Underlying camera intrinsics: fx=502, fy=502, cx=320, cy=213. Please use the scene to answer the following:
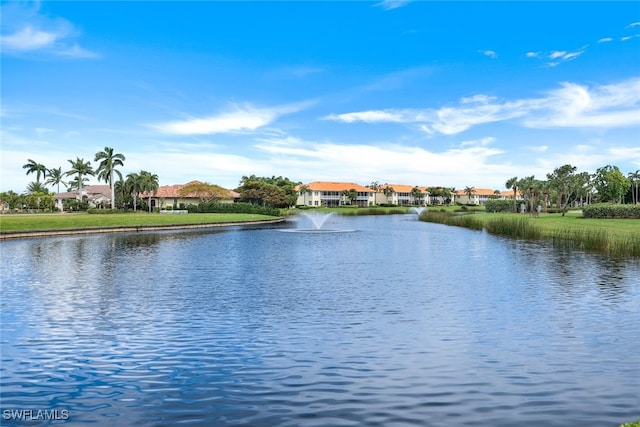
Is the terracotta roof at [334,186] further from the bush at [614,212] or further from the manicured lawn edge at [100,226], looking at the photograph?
the bush at [614,212]

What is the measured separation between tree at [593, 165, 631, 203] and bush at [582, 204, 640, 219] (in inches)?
3139

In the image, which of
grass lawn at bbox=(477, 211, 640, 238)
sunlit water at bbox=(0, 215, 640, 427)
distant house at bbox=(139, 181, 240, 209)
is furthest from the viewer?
distant house at bbox=(139, 181, 240, 209)

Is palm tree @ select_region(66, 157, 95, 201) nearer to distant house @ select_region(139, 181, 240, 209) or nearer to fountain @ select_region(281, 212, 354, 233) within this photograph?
distant house @ select_region(139, 181, 240, 209)

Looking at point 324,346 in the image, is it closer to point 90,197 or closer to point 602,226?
point 602,226

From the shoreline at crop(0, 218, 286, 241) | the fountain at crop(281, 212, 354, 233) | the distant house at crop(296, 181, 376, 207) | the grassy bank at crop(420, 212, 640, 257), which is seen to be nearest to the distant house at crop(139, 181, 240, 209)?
the fountain at crop(281, 212, 354, 233)

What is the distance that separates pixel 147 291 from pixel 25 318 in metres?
5.02

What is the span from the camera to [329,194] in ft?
586

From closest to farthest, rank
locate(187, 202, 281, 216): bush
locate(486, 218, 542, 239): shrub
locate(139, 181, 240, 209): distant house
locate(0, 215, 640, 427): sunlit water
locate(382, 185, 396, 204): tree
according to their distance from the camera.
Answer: locate(0, 215, 640, 427): sunlit water, locate(486, 218, 542, 239): shrub, locate(187, 202, 281, 216): bush, locate(139, 181, 240, 209): distant house, locate(382, 185, 396, 204): tree

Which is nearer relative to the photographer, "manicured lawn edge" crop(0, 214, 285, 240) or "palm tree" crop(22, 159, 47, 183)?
"manicured lawn edge" crop(0, 214, 285, 240)

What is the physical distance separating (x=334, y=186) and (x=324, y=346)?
170 m

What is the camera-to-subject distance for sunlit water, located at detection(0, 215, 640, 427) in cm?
849

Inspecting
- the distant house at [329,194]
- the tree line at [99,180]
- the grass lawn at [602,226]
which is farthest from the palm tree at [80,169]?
the grass lawn at [602,226]

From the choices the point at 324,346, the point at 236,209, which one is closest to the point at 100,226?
the point at 236,209

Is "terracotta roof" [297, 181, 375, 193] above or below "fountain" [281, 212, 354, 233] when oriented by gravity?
above
